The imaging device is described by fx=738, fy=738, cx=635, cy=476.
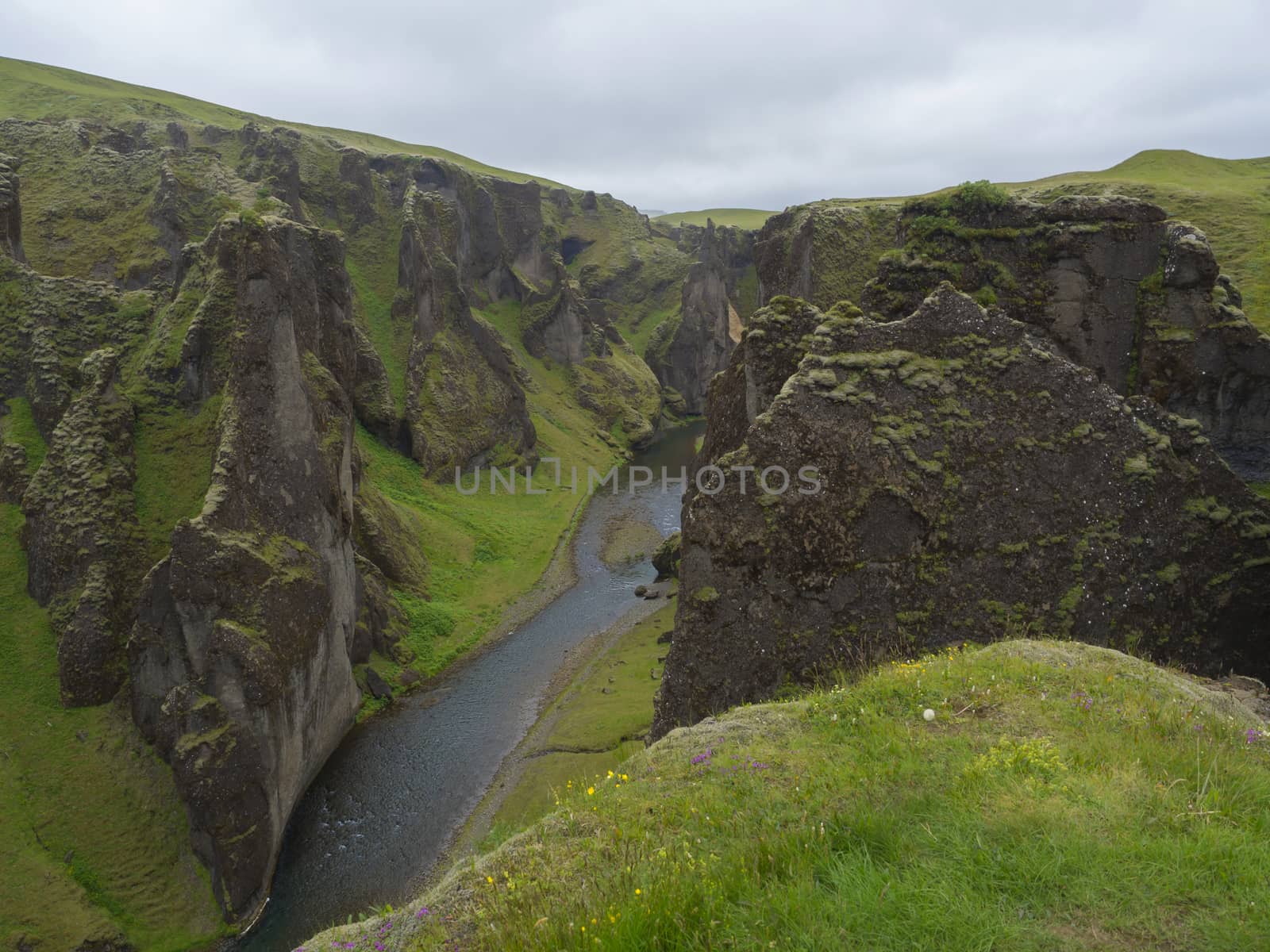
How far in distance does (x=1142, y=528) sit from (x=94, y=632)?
1273 inches

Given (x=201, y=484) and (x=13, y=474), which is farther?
(x=201, y=484)

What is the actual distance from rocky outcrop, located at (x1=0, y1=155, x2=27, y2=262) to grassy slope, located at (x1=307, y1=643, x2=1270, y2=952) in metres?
41.9

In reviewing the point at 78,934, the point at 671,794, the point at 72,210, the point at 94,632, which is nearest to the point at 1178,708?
the point at 671,794

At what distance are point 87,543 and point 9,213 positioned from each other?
20001mm

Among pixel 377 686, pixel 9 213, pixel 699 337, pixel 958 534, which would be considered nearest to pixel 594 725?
pixel 377 686

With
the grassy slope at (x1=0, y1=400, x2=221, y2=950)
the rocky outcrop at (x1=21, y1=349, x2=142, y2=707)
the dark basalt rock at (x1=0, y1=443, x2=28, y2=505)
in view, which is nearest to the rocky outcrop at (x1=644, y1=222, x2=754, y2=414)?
the rocky outcrop at (x1=21, y1=349, x2=142, y2=707)

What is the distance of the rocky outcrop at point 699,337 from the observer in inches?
5269

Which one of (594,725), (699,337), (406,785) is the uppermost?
(699,337)

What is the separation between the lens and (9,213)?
35812 millimetres

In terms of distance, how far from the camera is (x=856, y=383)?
57.0ft

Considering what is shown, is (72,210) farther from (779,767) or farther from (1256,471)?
(1256,471)

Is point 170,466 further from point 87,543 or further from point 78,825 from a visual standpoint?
point 78,825

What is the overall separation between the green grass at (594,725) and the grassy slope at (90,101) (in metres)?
116

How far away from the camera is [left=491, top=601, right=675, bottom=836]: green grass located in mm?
28438
